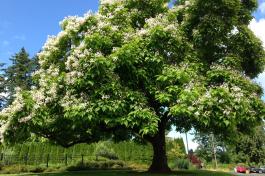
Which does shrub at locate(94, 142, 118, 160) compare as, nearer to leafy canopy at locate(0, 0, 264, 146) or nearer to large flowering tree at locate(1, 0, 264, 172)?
large flowering tree at locate(1, 0, 264, 172)

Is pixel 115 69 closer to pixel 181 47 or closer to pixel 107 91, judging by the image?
pixel 107 91

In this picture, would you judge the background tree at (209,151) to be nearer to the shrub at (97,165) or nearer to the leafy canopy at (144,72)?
the shrub at (97,165)

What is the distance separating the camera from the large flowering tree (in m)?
19.7

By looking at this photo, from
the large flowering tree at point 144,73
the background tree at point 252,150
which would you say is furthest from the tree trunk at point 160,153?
the background tree at point 252,150

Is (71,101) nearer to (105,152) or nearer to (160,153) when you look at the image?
(160,153)

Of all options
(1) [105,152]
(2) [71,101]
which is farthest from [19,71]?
(2) [71,101]

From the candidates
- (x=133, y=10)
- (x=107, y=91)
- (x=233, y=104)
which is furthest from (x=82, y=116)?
(x=133, y=10)

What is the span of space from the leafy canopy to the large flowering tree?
0.19ft

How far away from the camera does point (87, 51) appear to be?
786 inches

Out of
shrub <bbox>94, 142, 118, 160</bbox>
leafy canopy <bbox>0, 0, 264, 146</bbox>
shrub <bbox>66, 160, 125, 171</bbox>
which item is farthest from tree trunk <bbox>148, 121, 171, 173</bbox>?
shrub <bbox>94, 142, 118, 160</bbox>

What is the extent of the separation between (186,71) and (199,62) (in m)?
2.53

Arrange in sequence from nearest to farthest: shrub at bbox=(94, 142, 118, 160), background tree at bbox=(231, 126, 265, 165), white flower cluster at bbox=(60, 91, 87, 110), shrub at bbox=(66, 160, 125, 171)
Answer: white flower cluster at bbox=(60, 91, 87, 110)
shrub at bbox=(66, 160, 125, 171)
shrub at bbox=(94, 142, 118, 160)
background tree at bbox=(231, 126, 265, 165)

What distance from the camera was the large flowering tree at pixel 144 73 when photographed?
1973 cm

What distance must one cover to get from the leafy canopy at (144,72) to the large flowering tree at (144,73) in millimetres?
59
